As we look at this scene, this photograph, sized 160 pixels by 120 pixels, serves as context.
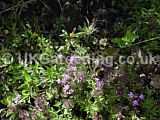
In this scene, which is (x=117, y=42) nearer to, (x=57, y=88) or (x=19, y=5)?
(x=57, y=88)

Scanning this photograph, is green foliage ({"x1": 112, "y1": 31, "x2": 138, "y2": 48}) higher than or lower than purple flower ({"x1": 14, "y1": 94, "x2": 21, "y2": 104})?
higher

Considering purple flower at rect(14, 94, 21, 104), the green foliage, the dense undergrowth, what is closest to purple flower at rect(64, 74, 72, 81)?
the dense undergrowth

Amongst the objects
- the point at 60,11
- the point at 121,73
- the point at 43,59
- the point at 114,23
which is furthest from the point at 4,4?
the point at 121,73

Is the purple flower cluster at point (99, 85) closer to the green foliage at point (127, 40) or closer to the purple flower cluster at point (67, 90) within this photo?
the purple flower cluster at point (67, 90)

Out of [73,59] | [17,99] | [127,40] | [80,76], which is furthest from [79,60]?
[17,99]

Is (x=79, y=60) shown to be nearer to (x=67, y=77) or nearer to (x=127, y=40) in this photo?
(x=67, y=77)

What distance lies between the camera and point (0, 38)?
10.1 feet

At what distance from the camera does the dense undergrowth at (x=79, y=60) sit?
2689 millimetres

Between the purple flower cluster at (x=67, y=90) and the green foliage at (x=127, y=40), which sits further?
the green foliage at (x=127, y=40)

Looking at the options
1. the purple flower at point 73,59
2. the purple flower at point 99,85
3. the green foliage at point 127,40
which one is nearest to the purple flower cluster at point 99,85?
the purple flower at point 99,85

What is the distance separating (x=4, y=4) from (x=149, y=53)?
118 cm

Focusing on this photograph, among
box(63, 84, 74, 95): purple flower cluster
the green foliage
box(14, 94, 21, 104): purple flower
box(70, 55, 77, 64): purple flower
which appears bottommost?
box(14, 94, 21, 104): purple flower

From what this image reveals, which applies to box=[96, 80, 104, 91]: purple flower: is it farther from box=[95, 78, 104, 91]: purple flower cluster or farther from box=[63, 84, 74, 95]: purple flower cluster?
box=[63, 84, 74, 95]: purple flower cluster

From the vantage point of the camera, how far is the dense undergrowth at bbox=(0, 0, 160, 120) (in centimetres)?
269
